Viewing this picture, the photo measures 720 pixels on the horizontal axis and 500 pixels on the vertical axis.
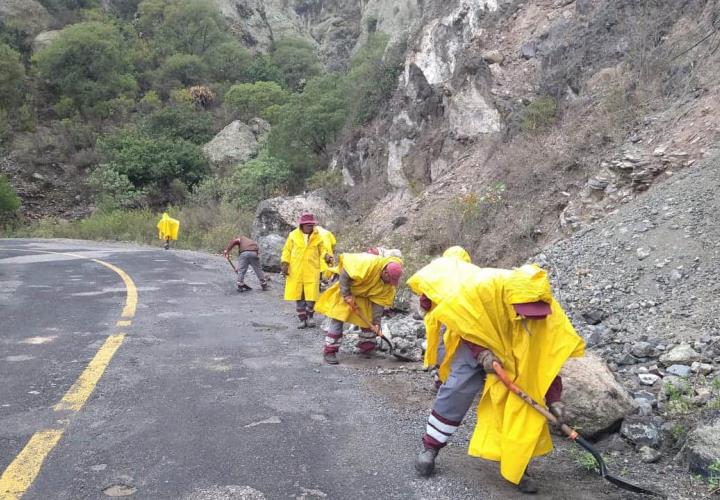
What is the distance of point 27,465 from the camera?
3.60 metres

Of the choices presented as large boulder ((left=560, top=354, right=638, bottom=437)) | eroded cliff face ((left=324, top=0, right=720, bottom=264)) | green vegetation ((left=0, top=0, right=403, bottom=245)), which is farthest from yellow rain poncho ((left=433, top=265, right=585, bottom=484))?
green vegetation ((left=0, top=0, right=403, bottom=245))

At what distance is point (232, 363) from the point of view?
241 inches

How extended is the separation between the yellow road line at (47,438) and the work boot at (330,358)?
216 cm

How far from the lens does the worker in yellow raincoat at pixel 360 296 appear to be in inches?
256

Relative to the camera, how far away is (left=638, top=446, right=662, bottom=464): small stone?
414 centimetres

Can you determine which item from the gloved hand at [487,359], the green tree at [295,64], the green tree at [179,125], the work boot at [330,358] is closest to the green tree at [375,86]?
the work boot at [330,358]

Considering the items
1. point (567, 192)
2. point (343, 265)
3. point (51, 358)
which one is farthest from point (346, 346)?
point (567, 192)

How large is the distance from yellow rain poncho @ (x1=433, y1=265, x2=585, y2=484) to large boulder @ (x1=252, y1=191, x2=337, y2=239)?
15.0 metres

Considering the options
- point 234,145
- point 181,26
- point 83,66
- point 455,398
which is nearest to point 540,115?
point 455,398

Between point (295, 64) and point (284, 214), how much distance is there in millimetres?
41280

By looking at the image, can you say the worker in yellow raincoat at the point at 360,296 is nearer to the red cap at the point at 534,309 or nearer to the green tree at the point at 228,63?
the red cap at the point at 534,309

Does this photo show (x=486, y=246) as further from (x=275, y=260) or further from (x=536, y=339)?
(x=536, y=339)

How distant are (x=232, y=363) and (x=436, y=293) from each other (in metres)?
2.82

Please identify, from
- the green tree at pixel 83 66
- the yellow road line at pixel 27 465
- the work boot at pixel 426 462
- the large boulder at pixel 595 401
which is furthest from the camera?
the green tree at pixel 83 66
